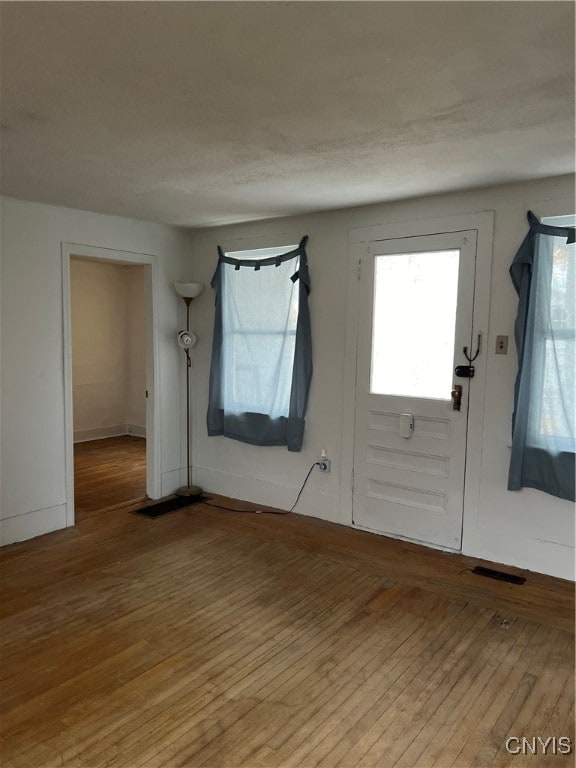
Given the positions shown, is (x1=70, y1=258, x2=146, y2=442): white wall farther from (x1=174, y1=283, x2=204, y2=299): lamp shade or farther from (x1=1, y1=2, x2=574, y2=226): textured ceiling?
(x1=1, y1=2, x2=574, y2=226): textured ceiling

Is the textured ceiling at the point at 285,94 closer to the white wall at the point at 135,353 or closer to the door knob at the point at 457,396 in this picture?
the door knob at the point at 457,396

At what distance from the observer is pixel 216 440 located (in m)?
4.95

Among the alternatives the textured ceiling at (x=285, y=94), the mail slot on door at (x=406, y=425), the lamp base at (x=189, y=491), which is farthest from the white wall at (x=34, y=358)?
the mail slot on door at (x=406, y=425)

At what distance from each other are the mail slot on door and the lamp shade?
2.12 meters

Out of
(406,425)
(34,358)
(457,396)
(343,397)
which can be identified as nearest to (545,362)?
(457,396)

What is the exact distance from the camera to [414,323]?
379cm

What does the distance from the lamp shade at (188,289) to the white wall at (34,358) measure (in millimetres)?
607

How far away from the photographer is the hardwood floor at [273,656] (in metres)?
2.00

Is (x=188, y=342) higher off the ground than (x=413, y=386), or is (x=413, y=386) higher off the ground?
(x=188, y=342)

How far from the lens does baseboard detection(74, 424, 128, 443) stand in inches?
287

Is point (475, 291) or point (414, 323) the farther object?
point (414, 323)

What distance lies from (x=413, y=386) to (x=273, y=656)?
203 cm

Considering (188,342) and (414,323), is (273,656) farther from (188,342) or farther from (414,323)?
(188,342)

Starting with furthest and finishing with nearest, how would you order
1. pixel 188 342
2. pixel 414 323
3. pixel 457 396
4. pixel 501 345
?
pixel 188 342
pixel 414 323
pixel 457 396
pixel 501 345
